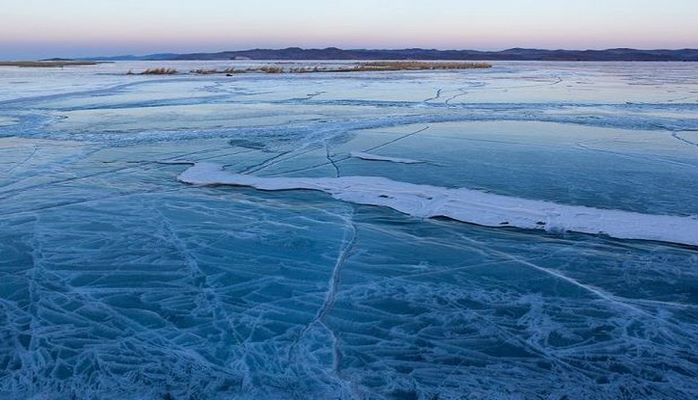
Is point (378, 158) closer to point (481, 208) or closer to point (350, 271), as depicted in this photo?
point (481, 208)

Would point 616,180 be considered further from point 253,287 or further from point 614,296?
point 253,287

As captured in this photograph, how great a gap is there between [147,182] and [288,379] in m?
5.21

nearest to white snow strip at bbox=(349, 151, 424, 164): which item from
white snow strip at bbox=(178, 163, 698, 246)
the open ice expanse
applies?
the open ice expanse

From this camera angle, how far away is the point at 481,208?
6.25m

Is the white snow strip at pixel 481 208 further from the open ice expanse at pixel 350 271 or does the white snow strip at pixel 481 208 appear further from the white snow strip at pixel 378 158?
the white snow strip at pixel 378 158

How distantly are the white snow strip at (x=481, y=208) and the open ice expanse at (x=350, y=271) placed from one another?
0.03 meters

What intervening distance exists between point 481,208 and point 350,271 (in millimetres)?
2196

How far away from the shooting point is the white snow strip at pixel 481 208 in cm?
552

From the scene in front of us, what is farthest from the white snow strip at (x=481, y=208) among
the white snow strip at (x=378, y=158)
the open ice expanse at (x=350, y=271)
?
the white snow strip at (x=378, y=158)

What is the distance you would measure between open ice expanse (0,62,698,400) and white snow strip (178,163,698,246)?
33mm

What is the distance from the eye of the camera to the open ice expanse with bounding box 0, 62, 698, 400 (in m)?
3.24

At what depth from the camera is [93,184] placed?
24.5ft

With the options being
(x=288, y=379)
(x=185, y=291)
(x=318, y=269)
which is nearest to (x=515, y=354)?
(x=288, y=379)

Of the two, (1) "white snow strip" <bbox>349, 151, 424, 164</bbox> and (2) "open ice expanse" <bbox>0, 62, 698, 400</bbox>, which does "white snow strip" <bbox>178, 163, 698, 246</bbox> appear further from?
(1) "white snow strip" <bbox>349, 151, 424, 164</bbox>
